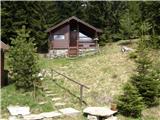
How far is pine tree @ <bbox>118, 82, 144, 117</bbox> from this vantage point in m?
16.2

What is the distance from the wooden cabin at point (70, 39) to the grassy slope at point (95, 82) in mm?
11529

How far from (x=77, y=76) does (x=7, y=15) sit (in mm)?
22473

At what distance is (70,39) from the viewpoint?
41.3m

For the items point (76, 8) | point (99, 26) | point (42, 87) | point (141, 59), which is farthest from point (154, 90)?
point (76, 8)

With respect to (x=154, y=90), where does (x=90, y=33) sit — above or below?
above

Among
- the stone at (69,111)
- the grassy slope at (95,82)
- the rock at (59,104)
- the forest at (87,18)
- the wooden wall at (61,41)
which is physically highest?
the forest at (87,18)

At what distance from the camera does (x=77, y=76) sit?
23.3 m

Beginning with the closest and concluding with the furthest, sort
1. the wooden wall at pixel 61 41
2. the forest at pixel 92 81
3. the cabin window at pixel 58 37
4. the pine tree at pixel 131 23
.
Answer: the forest at pixel 92 81
the pine tree at pixel 131 23
the wooden wall at pixel 61 41
the cabin window at pixel 58 37

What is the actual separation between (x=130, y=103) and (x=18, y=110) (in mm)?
5520

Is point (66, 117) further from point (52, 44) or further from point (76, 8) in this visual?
point (76, 8)

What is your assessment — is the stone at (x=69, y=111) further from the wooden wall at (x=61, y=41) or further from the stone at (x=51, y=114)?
the wooden wall at (x=61, y=41)

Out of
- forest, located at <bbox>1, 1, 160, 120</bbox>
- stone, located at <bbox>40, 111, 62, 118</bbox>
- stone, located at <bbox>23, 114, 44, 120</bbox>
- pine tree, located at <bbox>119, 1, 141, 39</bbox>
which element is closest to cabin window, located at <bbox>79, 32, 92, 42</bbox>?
pine tree, located at <bbox>119, 1, 141, 39</bbox>

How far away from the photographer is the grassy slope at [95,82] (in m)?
17.5

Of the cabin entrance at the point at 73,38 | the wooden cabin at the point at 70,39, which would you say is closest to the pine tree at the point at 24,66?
the wooden cabin at the point at 70,39
